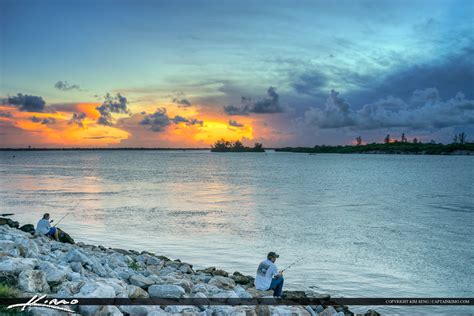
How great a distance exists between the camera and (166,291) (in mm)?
10195

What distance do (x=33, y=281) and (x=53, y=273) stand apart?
0.78 metres

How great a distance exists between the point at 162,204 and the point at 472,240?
88.3 feet

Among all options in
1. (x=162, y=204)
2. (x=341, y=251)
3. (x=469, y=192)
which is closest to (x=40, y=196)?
(x=162, y=204)

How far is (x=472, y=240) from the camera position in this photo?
89.1 ft

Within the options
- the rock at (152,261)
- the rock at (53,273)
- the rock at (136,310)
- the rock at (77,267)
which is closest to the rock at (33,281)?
the rock at (53,273)

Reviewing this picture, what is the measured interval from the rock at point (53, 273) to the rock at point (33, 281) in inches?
12.7

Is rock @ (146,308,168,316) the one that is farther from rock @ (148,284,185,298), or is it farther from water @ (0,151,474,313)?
water @ (0,151,474,313)

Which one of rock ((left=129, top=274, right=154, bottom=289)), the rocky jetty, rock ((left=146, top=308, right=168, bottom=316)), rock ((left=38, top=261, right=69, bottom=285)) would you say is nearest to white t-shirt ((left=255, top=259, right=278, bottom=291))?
the rocky jetty

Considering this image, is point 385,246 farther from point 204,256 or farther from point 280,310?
point 280,310

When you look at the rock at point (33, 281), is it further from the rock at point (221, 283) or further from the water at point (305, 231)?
the water at point (305, 231)

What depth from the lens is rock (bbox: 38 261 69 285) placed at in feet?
30.9

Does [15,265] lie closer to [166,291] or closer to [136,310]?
[136,310]

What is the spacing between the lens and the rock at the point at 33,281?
28.3 ft
